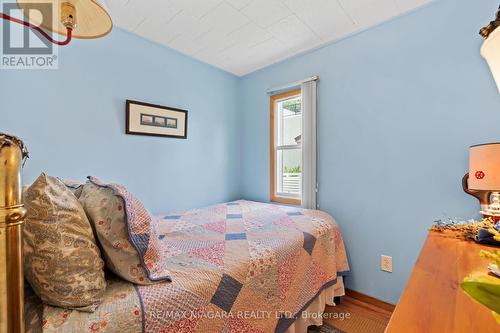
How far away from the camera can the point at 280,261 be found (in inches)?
54.3

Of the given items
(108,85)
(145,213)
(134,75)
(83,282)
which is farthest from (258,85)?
(83,282)

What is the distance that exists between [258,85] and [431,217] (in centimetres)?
231

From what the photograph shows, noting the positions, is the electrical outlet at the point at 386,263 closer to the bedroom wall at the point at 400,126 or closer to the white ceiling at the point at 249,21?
the bedroom wall at the point at 400,126

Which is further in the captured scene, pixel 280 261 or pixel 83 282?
pixel 280 261

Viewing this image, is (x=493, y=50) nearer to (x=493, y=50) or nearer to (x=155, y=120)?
(x=493, y=50)

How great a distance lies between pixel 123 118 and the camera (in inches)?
80.4

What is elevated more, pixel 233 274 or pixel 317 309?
pixel 233 274

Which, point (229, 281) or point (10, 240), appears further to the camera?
point (229, 281)

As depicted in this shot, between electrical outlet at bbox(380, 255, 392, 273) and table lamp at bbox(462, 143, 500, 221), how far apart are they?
0.85 meters

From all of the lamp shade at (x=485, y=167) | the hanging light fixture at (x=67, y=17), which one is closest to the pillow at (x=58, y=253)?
the hanging light fixture at (x=67, y=17)

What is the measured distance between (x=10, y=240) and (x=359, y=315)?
2229mm

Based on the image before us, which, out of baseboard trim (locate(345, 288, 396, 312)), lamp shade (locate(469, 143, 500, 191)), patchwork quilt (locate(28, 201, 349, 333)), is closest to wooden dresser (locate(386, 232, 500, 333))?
lamp shade (locate(469, 143, 500, 191))

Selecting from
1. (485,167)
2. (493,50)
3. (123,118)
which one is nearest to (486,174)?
(485,167)

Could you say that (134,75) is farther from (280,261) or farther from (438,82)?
(438,82)
